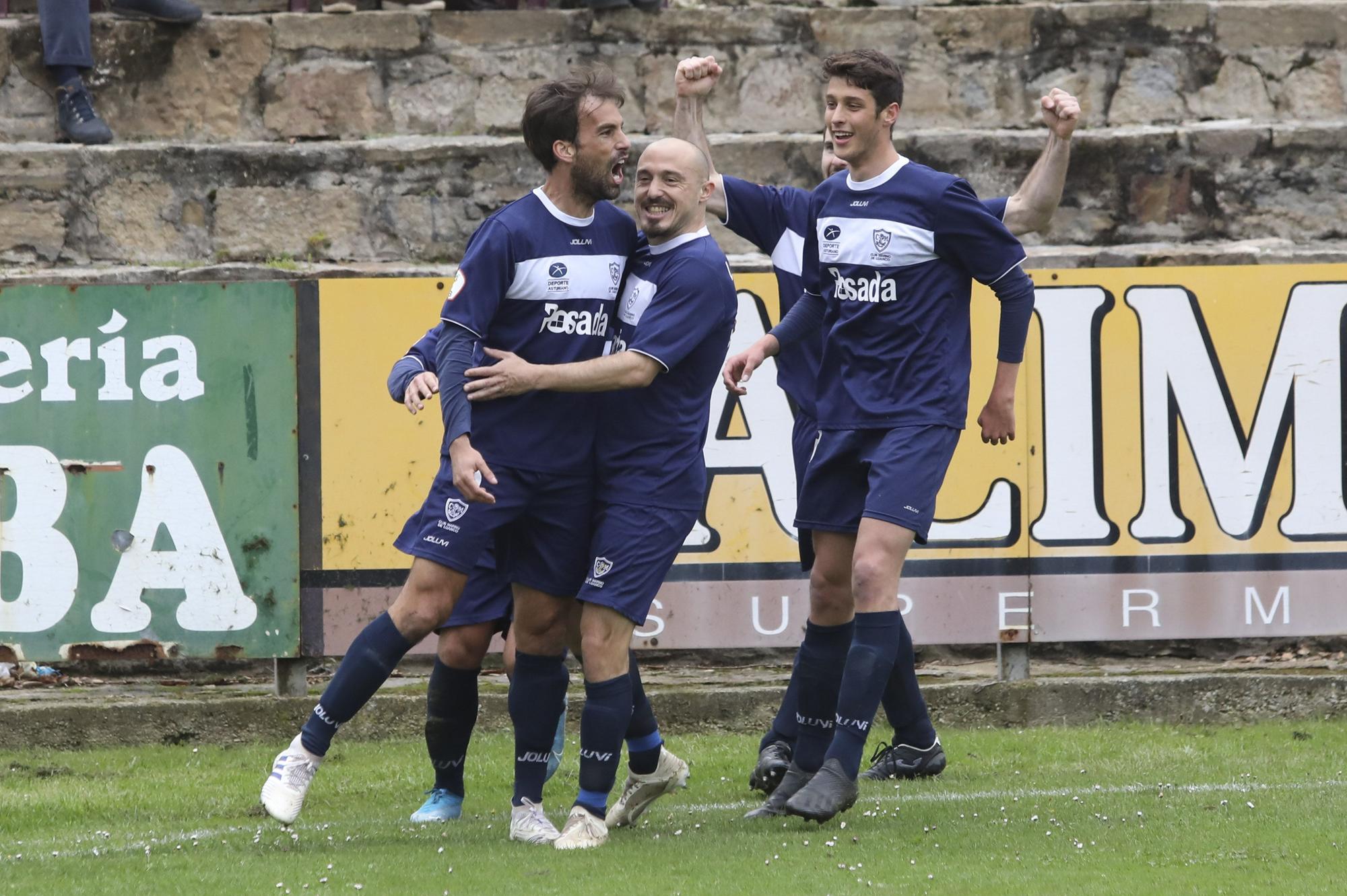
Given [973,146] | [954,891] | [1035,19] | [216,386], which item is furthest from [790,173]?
[954,891]

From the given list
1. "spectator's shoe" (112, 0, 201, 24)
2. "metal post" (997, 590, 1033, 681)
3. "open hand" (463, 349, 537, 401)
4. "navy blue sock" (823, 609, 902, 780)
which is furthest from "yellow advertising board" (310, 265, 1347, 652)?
"spectator's shoe" (112, 0, 201, 24)

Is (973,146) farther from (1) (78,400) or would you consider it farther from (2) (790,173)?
(1) (78,400)

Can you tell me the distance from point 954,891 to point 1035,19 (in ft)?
24.0

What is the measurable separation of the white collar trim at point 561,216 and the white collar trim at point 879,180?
0.93 m

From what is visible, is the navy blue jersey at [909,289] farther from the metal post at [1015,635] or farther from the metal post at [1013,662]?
the metal post at [1013,662]

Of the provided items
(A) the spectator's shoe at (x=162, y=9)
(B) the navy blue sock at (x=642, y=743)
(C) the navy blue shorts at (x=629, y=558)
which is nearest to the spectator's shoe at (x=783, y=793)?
(B) the navy blue sock at (x=642, y=743)

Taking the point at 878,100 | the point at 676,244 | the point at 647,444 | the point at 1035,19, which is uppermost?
the point at 1035,19

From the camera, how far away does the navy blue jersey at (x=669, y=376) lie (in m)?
5.02

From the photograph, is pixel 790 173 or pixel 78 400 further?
pixel 790 173

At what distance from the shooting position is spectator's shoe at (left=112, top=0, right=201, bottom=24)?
10.0 metres

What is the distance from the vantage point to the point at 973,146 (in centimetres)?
955

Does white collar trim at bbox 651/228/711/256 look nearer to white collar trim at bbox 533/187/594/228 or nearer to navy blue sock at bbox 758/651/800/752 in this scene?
white collar trim at bbox 533/187/594/228

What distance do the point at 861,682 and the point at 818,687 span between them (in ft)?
1.63

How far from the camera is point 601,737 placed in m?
5.02
